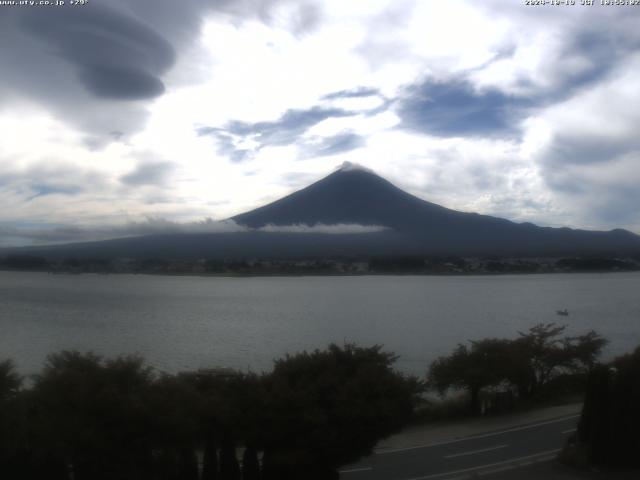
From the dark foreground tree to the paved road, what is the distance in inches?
57.6

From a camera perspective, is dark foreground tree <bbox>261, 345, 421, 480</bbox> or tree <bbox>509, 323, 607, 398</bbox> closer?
dark foreground tree <bbox>261, 345, 421, 480</bbox>

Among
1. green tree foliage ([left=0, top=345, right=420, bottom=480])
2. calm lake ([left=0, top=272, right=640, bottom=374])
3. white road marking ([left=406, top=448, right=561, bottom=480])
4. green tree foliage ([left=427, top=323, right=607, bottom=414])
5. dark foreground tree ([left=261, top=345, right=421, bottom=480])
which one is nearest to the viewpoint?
green tree foliage ([left=0, top=345, right=420, bottom=480])

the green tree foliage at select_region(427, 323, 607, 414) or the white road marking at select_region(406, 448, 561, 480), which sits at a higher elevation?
the green tree foliage at select_region(427, 323, 607, 414)

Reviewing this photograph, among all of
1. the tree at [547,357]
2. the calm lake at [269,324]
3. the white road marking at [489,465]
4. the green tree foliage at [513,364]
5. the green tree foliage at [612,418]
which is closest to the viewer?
the white road marking at [489,465]

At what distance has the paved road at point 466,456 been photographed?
10.1 meters

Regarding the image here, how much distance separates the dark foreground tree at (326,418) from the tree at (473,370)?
7748mm

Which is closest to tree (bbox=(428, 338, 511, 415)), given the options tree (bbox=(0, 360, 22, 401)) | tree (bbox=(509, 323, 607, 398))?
tree (bbox=(509, 323, 607, 398))

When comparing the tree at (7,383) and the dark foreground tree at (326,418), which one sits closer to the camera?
the tree at (7,383)

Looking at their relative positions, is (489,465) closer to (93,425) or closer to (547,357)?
(93,425)

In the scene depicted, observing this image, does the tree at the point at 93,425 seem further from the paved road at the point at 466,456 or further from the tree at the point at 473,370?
the tree at the point at 473,370

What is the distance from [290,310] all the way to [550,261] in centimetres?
6977

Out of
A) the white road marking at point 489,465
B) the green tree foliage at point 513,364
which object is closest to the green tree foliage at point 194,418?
the white road marking at point 489,465

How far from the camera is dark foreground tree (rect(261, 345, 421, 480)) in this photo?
27.9 feet

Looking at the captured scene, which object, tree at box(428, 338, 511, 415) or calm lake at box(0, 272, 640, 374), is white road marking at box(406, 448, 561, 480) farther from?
calm lake at box(0, 272, 640, 374)
